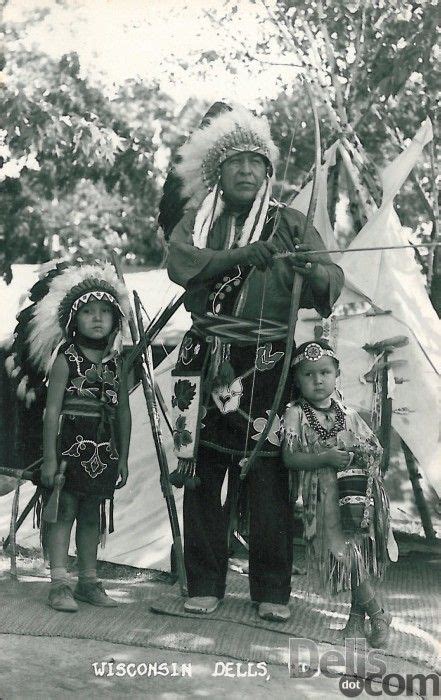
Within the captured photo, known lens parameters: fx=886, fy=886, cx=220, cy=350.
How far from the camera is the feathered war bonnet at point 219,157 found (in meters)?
3.70

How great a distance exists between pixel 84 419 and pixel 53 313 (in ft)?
1.76

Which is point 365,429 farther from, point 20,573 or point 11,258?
point 11,258

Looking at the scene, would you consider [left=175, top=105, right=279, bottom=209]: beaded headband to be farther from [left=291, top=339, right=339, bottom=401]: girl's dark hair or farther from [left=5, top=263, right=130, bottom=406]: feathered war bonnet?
[left=291, top=339, right=339, bottom=401]: girl's dark hair

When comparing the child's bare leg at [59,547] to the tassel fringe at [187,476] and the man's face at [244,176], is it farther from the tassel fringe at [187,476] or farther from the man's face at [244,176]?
the man's face at [244,176]

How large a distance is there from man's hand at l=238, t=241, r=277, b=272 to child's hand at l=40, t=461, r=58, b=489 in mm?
1223

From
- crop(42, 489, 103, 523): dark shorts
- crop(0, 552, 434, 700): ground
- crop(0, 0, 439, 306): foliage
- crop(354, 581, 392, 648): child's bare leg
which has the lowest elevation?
crop(0, 552, 434, 700): ground

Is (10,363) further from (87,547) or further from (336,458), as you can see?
(336,458)

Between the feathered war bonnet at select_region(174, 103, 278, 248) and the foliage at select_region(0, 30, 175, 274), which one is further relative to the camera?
the foliage at select_region(0, 30, 175, 274)

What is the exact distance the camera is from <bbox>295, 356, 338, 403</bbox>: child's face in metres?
3.51

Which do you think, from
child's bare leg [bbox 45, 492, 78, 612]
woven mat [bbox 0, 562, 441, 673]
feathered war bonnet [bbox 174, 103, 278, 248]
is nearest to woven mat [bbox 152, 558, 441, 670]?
woven mat [bbox 0, 562, 441, 673]

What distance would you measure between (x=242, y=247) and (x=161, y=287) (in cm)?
99

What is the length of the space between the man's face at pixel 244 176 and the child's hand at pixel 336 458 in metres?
1.10

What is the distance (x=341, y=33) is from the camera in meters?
4.16

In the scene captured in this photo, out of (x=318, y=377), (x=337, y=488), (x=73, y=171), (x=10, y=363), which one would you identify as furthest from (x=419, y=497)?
(x=73, y=171)
